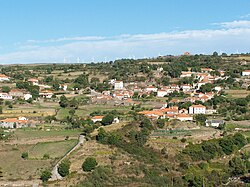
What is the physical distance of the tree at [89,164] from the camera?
Result: 103 feet

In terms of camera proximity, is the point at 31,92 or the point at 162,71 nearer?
the point at 31,92

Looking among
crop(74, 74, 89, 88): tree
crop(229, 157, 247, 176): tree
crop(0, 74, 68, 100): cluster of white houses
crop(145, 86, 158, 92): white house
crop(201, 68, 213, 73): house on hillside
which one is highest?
crop(201, 68, 213, 73): house on hillside

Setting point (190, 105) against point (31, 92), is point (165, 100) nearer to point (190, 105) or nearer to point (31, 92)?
point (190, 105)

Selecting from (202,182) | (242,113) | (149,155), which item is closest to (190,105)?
(242,113)

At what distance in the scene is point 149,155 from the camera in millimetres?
36250

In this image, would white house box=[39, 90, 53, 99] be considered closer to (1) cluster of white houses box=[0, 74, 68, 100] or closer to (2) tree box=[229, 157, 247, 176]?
(1) cluster of white houses box=[0, 74, 68, 100]

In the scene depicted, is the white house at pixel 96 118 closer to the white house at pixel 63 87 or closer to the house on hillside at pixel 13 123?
the house on hillside at pixel 13 123

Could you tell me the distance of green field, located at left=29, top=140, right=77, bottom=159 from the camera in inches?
1422

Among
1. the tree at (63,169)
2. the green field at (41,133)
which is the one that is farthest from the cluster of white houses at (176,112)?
the tree at (63,169)

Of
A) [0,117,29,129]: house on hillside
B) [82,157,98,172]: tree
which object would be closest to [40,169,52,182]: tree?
[82,157,98,172]: tree

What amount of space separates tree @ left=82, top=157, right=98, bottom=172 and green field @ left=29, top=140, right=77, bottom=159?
14.3 ft

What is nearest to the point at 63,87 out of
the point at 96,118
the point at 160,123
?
the point at 96,118

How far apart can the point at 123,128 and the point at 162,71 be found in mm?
46279

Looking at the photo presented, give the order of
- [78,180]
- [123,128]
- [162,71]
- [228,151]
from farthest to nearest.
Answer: [162,71], [123,128], [228,151], [78,180]
